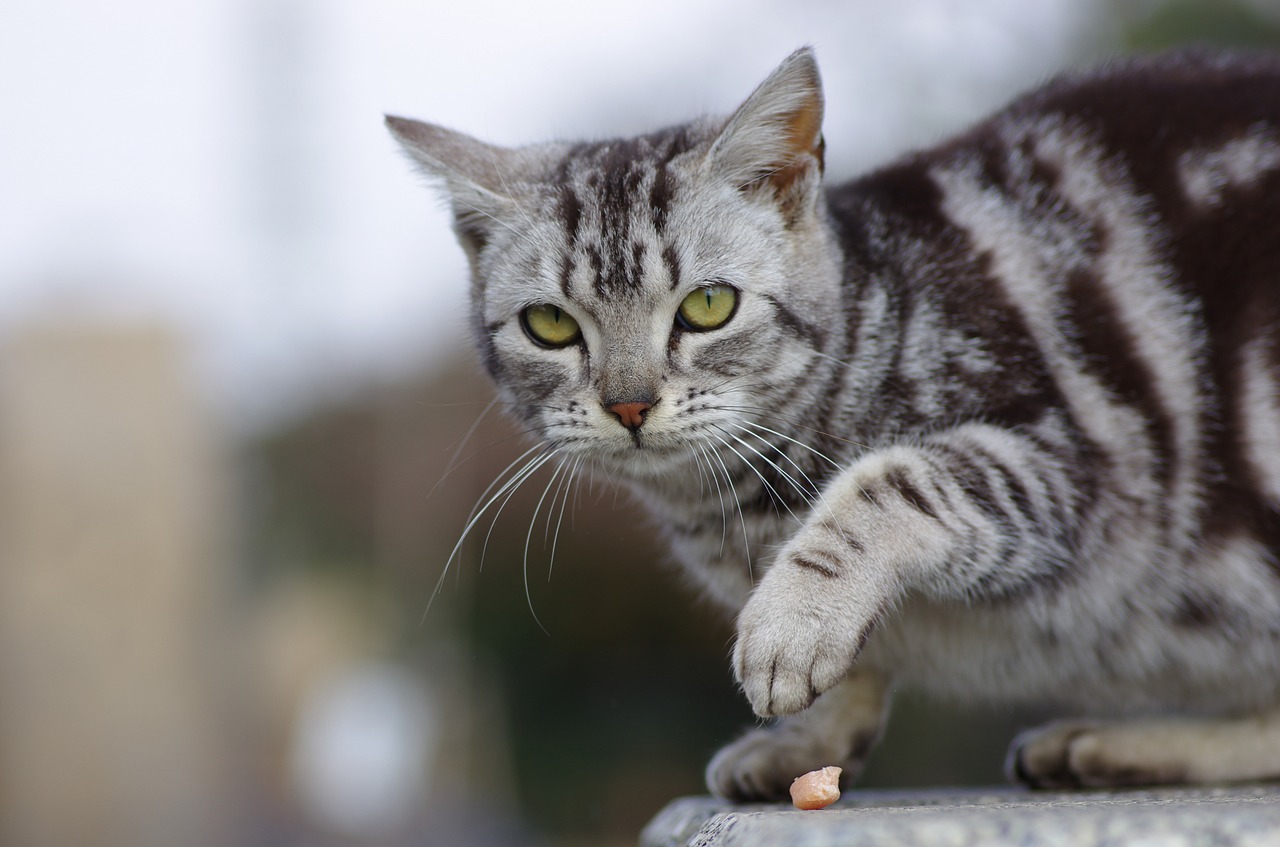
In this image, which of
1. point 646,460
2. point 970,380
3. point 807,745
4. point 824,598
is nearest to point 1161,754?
point 807,745

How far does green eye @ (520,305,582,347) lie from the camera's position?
1997 millimetres

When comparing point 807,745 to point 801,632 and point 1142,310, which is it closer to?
point 801,632

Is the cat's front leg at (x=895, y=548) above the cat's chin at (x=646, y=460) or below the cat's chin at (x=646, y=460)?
below

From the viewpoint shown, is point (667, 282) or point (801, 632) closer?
point (801, 632)

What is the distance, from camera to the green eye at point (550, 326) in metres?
2.00

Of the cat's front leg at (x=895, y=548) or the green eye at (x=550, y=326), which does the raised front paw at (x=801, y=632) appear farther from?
the green eye at (x=550, y=326)

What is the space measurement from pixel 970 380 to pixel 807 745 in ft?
2.27

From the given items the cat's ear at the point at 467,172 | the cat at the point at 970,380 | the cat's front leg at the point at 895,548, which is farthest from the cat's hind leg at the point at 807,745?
the cat's ear at the point at 467,172

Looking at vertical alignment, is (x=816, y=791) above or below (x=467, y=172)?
below

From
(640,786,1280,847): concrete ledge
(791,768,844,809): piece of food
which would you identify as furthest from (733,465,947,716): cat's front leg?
(640,786,1280,847): concrete ledge

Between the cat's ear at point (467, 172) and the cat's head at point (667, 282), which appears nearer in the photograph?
the cat's head at point (667, 282)

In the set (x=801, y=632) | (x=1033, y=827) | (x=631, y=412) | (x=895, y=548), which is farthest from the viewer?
(x=631, y=412)

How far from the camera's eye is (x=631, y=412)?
184 centimetres

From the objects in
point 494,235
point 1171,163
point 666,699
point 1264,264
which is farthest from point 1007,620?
point 666,699
